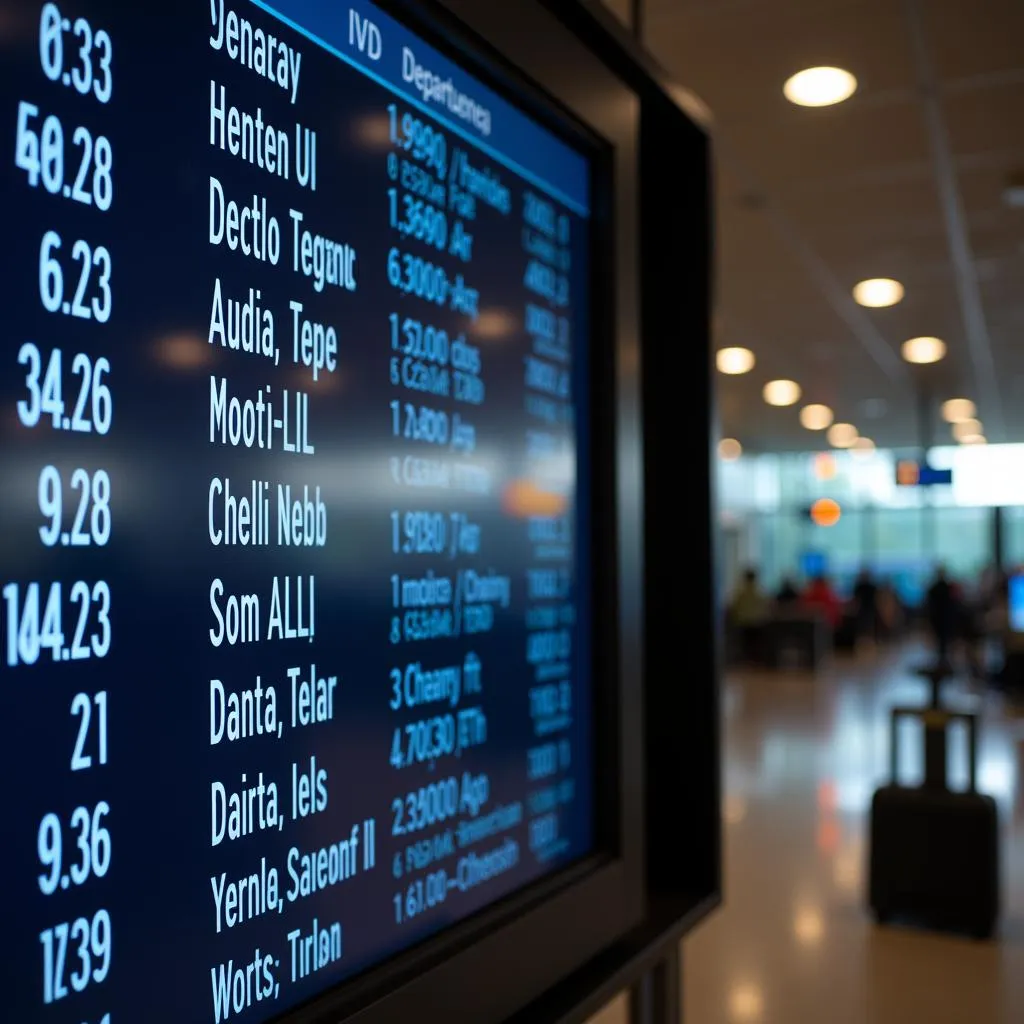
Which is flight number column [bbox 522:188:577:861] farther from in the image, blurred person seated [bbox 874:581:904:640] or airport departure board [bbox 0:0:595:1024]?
blurred person seated [bbox 874:581:904:640]

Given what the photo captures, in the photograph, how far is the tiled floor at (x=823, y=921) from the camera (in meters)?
3.65

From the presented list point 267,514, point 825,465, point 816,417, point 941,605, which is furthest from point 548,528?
point 825,465

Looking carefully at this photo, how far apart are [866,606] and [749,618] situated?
13.7 feet

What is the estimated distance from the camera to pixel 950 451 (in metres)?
20.0

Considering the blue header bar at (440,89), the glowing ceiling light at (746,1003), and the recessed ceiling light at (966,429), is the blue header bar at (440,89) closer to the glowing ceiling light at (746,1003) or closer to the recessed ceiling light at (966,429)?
the glowing ceiling light at (746,1003)

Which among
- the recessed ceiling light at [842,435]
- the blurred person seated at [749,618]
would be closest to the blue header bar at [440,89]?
the blurred person seated at [749,618]

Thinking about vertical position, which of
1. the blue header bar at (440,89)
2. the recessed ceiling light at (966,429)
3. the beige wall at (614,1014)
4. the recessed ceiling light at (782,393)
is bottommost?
the beige wall at (614,1014)

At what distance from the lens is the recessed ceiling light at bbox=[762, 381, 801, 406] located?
38.7ft

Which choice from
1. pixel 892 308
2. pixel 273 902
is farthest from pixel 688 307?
pixel 892 308

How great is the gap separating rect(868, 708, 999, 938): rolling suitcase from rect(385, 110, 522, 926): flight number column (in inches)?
134

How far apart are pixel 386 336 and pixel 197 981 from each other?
0.73 meters

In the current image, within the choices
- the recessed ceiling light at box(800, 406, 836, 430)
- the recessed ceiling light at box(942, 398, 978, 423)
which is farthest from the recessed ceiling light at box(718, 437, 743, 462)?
the recessed ceiling light at box(942, 398, 978, 423)

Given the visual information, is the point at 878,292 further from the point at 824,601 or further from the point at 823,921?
the point at 824,601

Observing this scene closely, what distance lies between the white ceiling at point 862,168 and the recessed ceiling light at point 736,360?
0.19 m
